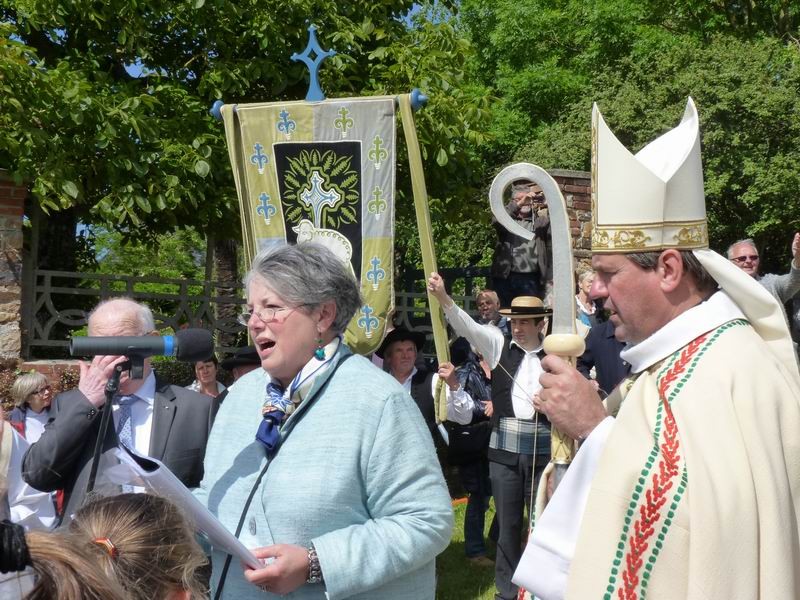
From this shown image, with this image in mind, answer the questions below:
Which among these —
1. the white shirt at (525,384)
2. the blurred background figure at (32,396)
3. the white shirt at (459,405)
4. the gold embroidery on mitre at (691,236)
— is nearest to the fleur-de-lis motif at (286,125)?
the white shirt at (459,405)

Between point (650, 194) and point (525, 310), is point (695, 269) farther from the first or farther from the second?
point (525, 310)

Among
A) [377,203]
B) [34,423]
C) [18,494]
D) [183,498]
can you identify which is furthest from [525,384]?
[183,498]

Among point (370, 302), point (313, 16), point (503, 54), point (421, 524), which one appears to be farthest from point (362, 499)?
point (503, 54)

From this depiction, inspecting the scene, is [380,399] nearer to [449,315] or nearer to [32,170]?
[449,315]

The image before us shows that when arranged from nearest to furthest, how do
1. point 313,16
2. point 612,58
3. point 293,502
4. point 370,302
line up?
point 293,502 → point 370,302 → point 313,16 → point 612,58

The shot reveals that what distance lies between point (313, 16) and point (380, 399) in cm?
654

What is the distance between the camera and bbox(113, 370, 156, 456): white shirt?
3.62 meters

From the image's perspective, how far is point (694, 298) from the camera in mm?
2293

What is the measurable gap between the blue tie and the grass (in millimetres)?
3996

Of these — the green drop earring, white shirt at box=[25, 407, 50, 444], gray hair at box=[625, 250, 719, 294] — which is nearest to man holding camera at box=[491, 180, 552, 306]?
white shirt at box=[25, 407, 50, 444]

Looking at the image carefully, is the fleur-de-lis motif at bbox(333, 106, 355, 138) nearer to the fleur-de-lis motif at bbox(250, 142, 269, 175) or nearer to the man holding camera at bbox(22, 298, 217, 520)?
the fleur-de-lis motif at bbox(250, 142, 269, 175)

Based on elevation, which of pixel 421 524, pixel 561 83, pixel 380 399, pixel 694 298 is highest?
pixel 561 83

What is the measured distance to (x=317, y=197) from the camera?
5.59 meters

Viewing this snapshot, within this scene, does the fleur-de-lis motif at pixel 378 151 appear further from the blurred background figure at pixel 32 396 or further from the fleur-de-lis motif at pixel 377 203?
the blurred background figure at pixel 32 396
